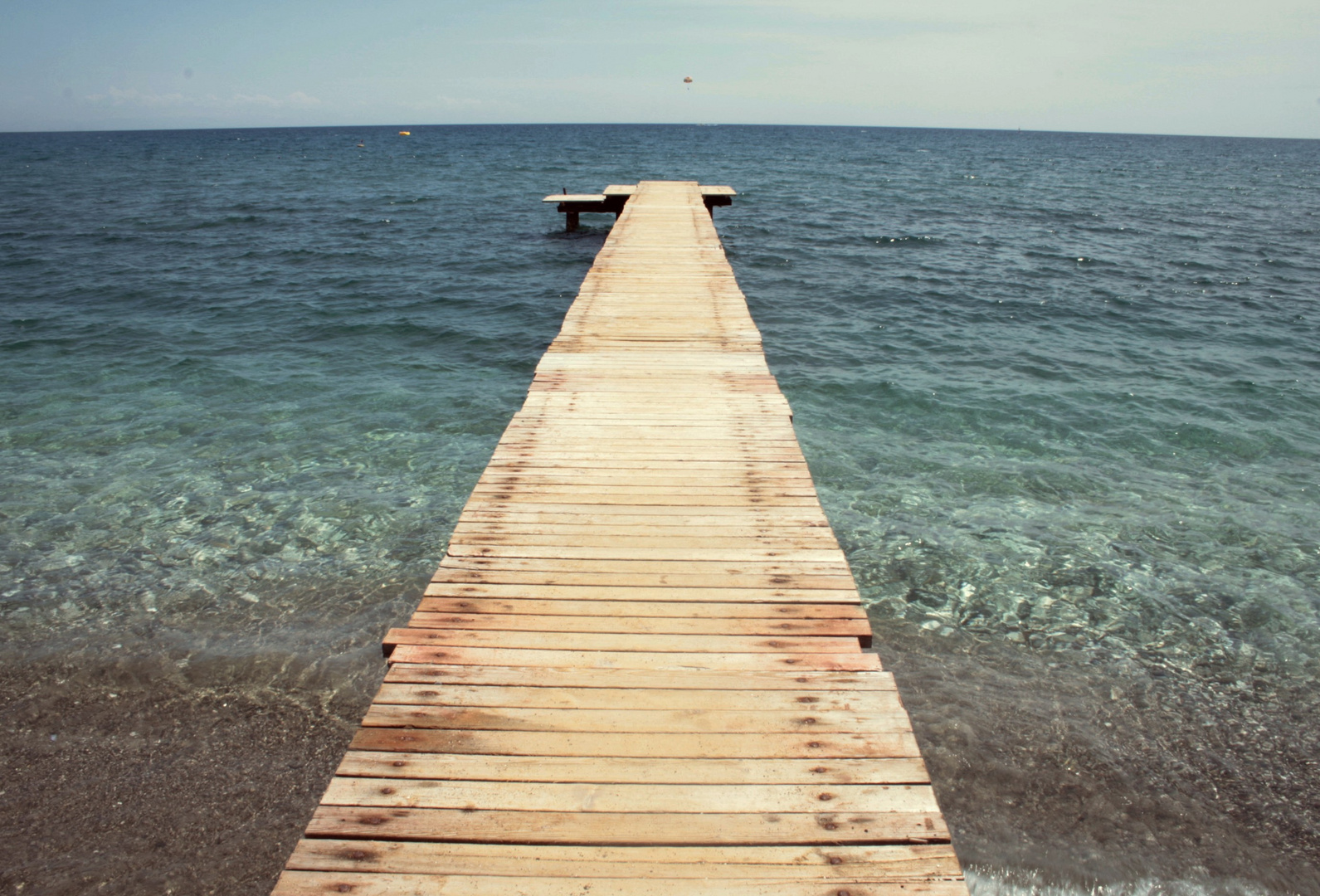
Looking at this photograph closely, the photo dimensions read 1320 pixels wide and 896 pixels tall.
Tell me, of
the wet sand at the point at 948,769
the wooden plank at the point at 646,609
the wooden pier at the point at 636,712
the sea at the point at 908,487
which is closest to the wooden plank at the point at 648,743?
the wooden pier at the point at 636,712

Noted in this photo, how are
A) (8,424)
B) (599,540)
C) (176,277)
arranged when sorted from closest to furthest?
(599,540), (8,424), (176,277)

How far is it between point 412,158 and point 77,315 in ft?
184

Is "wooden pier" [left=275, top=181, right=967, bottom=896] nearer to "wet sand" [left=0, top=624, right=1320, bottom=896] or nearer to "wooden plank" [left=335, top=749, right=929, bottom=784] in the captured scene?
"wooden plank" [left=335, top=749, right=929, bottom=784]

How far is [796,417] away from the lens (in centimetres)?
1022

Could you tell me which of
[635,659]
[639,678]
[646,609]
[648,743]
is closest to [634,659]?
[635,659]

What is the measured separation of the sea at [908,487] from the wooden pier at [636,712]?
65.2 inches

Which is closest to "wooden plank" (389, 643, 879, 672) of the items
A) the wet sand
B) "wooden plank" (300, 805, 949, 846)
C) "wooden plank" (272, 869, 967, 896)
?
"wooden plank" (300, 805, 949, 846)

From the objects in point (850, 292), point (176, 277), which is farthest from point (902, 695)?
point (176, 277)

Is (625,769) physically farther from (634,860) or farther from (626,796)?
(634,860)

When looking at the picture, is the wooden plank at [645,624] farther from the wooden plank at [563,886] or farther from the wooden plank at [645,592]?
the wooden plank at [563,886]

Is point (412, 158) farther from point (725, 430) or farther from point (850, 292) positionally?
point (725, 430)

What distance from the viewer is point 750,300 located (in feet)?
53.2

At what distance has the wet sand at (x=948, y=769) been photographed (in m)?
4.12

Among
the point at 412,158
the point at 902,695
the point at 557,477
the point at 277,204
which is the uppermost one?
the point at 412,158
